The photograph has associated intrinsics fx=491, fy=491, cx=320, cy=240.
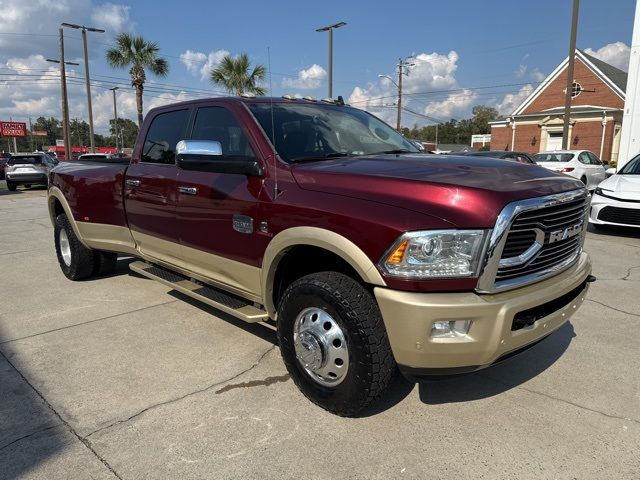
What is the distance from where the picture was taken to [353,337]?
2.63 m

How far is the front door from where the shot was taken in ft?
11.0

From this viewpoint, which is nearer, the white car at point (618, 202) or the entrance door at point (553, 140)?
the white car at point (618, 202)

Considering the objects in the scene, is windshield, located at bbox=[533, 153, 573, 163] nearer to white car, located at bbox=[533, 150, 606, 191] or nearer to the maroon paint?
white car, located at bbox=[533, 150, 606, 191]

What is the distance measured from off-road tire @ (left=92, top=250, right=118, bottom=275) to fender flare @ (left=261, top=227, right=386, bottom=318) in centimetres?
342

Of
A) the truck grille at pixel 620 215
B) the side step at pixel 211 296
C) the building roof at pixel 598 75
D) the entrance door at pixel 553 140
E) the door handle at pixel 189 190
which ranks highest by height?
the building roof at pixel 598 75

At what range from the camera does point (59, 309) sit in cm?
493

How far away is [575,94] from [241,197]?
46384mm

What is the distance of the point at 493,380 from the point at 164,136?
136 inches

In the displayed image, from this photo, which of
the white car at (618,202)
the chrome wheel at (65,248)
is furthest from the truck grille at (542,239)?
the white car at (618,202)

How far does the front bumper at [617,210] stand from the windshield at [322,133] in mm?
5891

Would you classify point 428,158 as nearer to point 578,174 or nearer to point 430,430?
point 430,430

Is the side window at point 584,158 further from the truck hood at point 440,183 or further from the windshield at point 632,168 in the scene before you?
the truck hood at point 440,183

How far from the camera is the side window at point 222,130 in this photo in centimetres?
361

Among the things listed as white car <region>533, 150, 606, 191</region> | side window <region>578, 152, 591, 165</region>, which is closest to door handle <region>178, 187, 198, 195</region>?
white car <region>533, 150, 606, 191</region>
